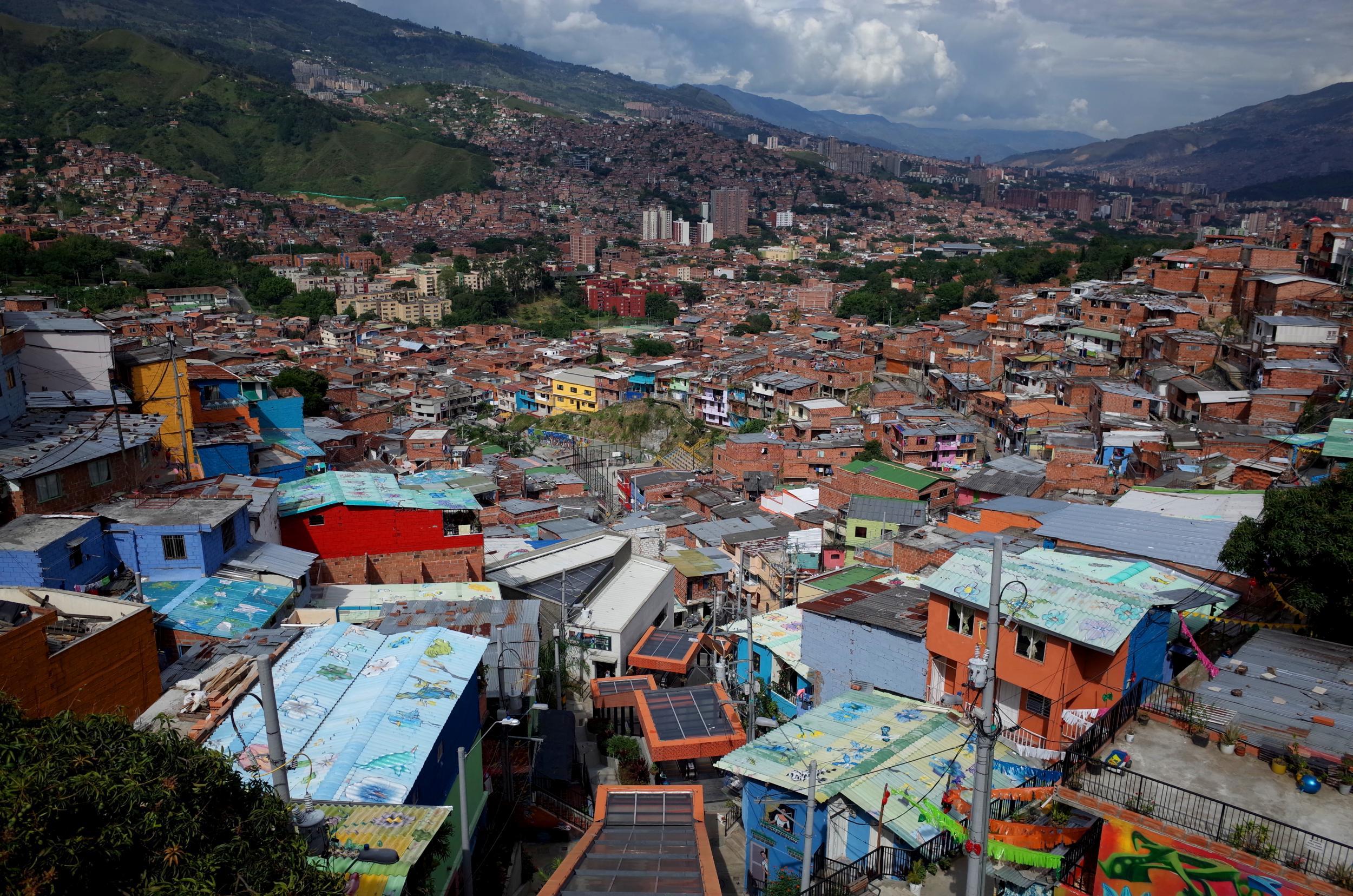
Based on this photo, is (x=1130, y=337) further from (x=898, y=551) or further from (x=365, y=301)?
(x=365, y=301)

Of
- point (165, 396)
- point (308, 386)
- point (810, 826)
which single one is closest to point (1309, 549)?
point (810, 826)

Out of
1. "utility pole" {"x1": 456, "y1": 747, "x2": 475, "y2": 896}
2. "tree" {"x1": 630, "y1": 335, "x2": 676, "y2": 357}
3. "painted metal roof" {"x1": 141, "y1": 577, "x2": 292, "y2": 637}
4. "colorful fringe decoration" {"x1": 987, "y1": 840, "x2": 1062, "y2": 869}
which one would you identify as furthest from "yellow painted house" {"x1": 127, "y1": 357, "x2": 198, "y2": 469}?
"tree" {"x1": 630, "y1": 335, "x2": 676, "y2": 357}

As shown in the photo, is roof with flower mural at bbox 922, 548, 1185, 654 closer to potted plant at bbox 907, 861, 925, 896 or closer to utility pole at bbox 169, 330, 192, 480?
potted plant at bbox 907, 861, 925, 896

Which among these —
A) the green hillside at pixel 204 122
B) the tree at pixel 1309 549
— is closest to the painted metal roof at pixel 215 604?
the tree at pixel 1309 549

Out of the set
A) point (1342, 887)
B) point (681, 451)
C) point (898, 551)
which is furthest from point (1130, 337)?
point (1342, 887)

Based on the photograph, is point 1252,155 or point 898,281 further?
point 1252,155

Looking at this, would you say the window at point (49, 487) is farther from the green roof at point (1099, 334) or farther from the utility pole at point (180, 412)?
the green roof at point (1099, 334)
